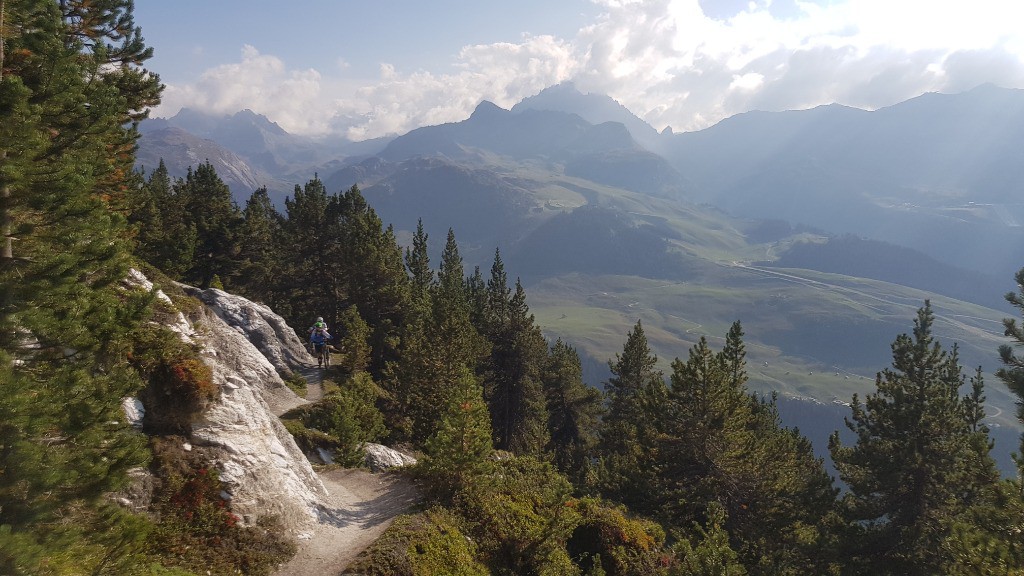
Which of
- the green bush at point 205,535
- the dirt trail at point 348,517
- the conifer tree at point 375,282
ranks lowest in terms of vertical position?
the dirt trail at point 348,517

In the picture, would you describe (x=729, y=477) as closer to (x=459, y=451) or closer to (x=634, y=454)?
(x=634, y=454)

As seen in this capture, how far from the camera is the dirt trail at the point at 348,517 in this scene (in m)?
14.3

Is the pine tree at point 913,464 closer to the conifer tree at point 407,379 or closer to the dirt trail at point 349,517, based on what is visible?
the dirt trail at point 349,517

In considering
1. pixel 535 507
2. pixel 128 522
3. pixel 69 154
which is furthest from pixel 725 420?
pixel 69 154

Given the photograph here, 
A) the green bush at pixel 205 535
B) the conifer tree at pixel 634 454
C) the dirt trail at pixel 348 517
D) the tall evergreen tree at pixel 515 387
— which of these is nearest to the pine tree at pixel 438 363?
the dirt trail at pixel 348 517

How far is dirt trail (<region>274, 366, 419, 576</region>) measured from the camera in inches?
561

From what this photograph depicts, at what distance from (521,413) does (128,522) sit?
39.0 metres

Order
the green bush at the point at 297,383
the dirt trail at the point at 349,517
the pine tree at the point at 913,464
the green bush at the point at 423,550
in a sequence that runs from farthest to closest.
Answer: the green bush at the point at 297,383 < the pine tree at the point at 913,464 < the dirt trail at the point at 349,517 < the green bush at the point at 423,550

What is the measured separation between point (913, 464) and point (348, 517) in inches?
1042

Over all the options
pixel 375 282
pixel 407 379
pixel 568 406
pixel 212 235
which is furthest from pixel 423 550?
pixel 212 235

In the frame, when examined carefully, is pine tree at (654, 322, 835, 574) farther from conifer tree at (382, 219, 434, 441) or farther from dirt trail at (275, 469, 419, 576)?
dirt trail at (275, 469, 419, 576)

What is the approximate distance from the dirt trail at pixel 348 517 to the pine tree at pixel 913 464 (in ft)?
77.8

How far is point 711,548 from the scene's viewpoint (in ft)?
44.9

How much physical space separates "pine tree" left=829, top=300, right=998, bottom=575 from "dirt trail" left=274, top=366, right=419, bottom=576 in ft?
77.8
